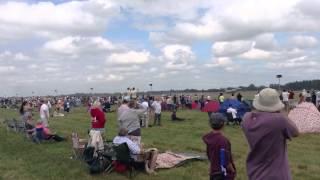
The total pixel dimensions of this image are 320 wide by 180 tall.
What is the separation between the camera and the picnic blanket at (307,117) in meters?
22.8

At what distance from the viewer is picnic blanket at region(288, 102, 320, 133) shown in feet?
74.7

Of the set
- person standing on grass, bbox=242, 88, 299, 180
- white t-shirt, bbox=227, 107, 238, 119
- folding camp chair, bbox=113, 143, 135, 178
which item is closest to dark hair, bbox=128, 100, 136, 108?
folding camp chair, bbox=113, 143, 135, 178

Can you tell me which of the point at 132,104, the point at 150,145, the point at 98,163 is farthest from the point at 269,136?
the point at 150,145

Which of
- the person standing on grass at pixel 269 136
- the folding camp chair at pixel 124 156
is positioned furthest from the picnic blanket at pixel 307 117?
the person standing on grass at pixel 269 136

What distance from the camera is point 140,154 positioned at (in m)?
12.8

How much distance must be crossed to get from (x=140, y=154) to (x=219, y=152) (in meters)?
5.35

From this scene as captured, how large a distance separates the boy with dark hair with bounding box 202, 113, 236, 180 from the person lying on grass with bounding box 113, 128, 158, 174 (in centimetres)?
511

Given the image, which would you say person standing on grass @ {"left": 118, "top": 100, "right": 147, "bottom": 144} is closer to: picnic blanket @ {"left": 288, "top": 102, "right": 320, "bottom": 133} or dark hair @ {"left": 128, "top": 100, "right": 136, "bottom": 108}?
dark hair @ {"left": 128, "top": 100, "right": 136, "bottom": 108}

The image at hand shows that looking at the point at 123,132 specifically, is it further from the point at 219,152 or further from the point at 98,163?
the point at 219,152

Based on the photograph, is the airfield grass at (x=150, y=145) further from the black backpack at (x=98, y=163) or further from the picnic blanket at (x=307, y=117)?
the picnic blanket at (x=307, y=117)

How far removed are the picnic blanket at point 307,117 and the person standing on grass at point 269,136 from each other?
1751 centimetres

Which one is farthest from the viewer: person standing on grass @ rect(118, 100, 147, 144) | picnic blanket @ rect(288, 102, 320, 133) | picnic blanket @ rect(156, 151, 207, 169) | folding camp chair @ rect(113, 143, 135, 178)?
picnic blanket @ rect(288, 102, 320, 133)

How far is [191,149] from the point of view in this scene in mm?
17594

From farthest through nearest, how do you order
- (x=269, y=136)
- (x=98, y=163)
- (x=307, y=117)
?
(x=307, y=117) < (x=98, y=163) < (x=269, y=136)
